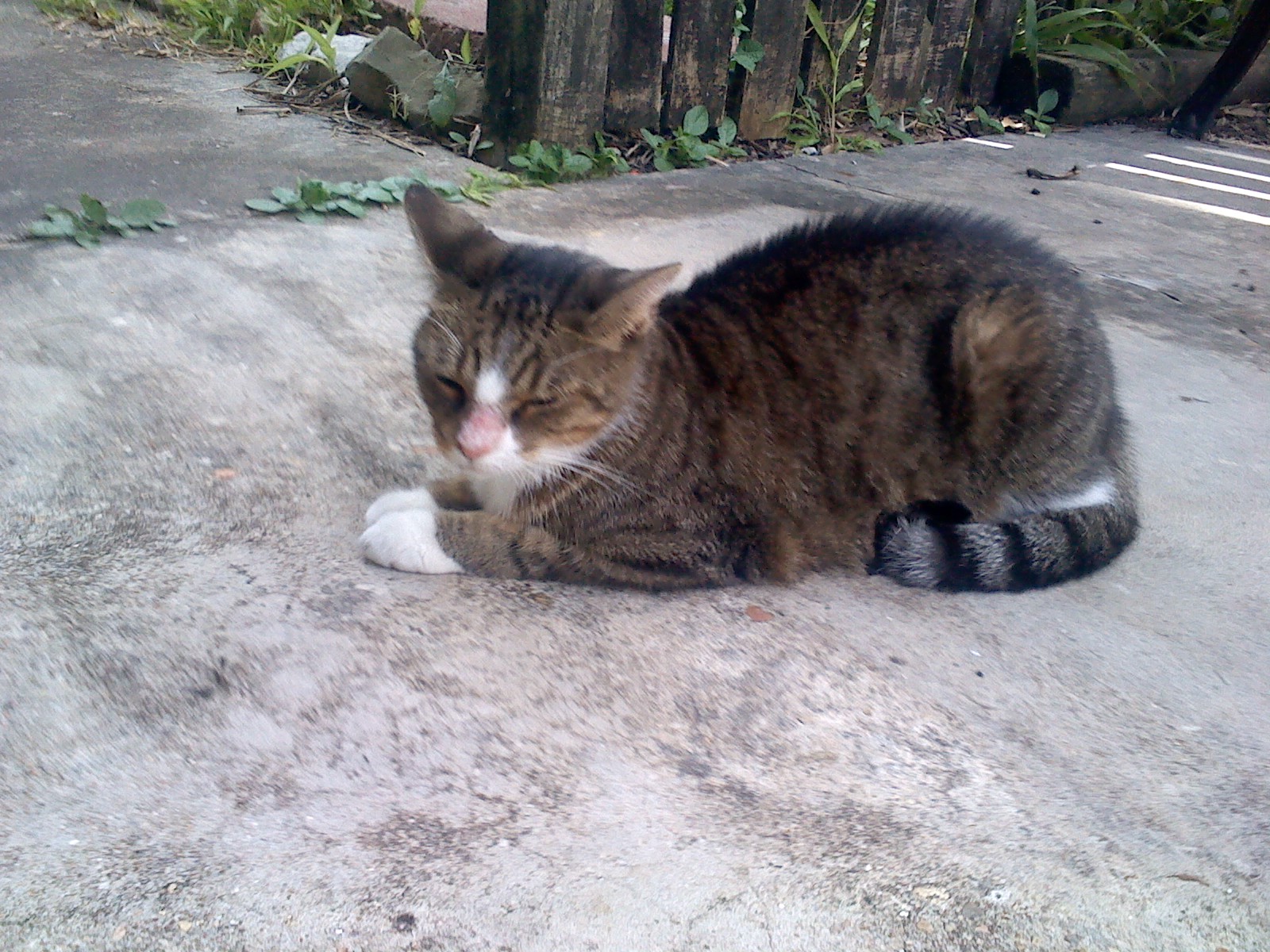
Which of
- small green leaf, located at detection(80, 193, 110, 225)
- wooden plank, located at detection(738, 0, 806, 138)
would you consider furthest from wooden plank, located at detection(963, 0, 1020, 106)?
small green leaf, located at detection(80, 193, 110, 225)

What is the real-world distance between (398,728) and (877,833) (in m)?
0.80

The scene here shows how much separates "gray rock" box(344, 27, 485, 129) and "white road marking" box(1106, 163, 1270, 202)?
368 cm

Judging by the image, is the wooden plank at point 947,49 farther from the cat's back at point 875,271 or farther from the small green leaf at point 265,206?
the cat's back at point 875,271

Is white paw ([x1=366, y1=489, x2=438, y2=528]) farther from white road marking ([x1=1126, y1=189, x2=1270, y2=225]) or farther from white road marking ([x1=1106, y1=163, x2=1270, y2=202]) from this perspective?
white road marking ([x1=1106, y1=163, x2=1270, y2=202])

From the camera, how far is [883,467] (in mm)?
2352

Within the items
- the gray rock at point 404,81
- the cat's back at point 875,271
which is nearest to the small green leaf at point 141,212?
the gray rock at point 404,81

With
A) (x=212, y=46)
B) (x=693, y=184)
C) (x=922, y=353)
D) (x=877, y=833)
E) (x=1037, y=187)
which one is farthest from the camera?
(x=212, y=46)

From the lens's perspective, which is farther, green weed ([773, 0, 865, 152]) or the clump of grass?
the clump of grass

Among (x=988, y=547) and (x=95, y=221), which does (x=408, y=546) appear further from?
(x=95, y=221)

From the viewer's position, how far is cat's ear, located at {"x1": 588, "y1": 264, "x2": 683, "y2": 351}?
1.98 metres

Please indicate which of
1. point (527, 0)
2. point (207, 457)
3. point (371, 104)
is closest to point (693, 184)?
point (527, 0)

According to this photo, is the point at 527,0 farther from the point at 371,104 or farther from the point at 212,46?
the point at 212,46

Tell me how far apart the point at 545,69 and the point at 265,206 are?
4.70ft

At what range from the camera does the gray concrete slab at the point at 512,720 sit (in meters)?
1.44
